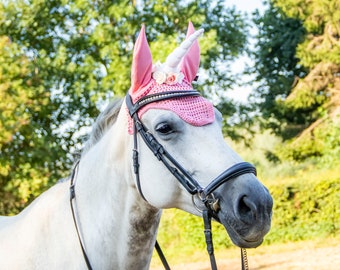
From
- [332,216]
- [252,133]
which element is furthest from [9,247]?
[252,133]

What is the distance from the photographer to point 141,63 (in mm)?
2557

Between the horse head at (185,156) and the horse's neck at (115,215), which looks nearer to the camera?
the horse head at (185,156)

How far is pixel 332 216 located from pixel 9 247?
43.3 feet

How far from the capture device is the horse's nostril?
2121mm

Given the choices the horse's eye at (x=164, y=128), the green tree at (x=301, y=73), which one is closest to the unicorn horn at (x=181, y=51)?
the horse's eye at (x=164, y=128)

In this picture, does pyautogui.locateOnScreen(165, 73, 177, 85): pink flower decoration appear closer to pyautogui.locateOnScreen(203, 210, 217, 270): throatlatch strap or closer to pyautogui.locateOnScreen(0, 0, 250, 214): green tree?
pyautogui.locateOnScreen(203, 210, 217, 270): throatlatch strap

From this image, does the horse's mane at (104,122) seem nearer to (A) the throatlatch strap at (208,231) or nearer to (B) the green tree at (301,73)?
(A) the throatlatch strap at (208,231)

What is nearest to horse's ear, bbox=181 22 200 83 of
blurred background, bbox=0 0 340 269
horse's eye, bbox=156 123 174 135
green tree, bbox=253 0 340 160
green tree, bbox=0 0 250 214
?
horse's eye, bbox=156 123 174 135

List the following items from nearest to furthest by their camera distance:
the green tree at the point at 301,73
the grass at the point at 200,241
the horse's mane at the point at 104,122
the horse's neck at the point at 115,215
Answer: the horse's neck at the point at 115,215 < the horse's mane at the point at 104,122 < the grass at the point at 200,241 < the green tree at the point at 301,73

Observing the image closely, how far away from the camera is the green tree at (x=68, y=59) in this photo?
15805mm

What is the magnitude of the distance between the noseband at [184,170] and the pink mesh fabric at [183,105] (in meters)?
0.02

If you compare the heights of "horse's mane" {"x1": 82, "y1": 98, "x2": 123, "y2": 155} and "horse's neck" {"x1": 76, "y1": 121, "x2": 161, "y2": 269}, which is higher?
"horse's mane" {"x1": 82, "y1": 98, "x2": 123, "y2": 155}

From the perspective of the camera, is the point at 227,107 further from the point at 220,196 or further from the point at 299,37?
the point at 220,196

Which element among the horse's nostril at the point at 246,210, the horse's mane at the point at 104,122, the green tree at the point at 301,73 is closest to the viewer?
the horse's nostril at the point at 246,210
